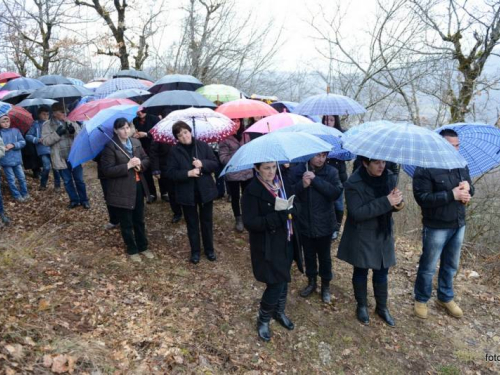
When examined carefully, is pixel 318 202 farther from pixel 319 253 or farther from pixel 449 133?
pixel 449 133

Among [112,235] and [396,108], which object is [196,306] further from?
[396,108]

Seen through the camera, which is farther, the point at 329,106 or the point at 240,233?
the point at 240,233

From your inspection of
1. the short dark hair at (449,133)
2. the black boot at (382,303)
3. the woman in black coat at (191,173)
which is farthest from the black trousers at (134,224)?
the short dark hair at (449,133)

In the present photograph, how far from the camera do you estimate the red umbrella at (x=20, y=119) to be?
6.25m

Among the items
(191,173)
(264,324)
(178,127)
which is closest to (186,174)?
(191,173)

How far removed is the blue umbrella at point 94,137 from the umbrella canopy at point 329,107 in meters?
2.95

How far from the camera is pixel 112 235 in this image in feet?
18.2

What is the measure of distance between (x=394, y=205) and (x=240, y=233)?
11.0 ft

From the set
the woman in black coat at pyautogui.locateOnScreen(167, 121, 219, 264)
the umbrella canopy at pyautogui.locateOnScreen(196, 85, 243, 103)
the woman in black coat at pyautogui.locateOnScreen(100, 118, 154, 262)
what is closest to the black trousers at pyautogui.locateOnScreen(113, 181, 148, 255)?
the woman in black coat at pyautogui.locateOnScreen(100, 118, 154, 262)

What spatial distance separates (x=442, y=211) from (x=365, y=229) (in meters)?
0.93

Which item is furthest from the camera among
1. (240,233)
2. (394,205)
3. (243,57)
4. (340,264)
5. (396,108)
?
(243,57)

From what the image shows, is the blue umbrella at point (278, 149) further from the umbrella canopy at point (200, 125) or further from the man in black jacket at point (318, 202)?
the umbrella canopy at point (200, 125)

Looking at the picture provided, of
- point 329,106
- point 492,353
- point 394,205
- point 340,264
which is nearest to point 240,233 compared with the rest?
point 340,264

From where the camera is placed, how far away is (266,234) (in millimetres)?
3211
